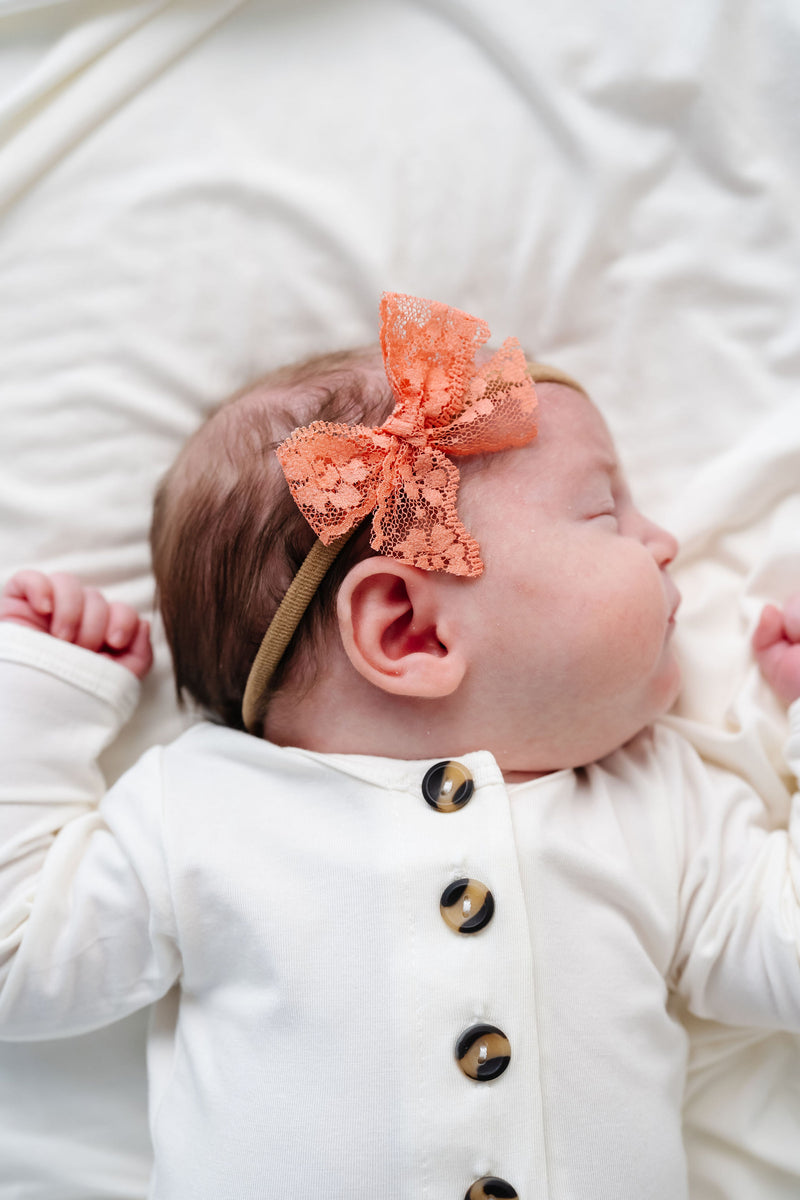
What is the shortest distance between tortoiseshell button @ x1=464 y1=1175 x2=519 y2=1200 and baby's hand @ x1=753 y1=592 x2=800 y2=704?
2.64 ft

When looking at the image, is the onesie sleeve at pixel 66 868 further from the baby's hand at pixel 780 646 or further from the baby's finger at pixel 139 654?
the baby's hand at pixel 780 646

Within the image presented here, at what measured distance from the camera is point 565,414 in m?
1.44

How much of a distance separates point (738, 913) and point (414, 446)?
0.79 meters

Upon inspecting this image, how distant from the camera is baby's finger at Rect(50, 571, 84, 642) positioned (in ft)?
5.20

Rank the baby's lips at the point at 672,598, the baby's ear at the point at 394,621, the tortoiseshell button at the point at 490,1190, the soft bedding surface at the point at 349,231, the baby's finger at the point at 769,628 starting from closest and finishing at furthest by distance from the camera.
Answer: the tortoiseshell button at the point at 490,1190, the baby's ear at the point at 394,621, the baby's lips at the point at 672,598, the baby's finger at the point at 769,628, the soft bedding surface at the point at 349,231

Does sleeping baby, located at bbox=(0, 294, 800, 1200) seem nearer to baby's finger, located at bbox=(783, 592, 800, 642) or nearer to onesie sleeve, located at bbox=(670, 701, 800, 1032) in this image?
onesie sleeve, located at bbox=(670, 701, 800, 1032)

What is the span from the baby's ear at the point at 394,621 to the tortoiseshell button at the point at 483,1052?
16.6 inches

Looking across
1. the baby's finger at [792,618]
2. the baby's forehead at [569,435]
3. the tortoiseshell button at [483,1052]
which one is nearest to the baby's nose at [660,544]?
the baby's forehead at [569,435]

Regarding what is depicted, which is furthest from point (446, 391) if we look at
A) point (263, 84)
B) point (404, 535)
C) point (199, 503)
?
point (263, 84)

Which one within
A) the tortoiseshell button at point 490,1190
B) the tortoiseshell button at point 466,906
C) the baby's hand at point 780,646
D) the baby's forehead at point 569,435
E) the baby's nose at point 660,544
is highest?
the baby's forehead at point 569,435

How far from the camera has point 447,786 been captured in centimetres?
135

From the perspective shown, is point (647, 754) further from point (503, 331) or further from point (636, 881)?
point (503, 331)

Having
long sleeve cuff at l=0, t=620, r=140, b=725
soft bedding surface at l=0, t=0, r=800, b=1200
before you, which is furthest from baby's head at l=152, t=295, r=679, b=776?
soft bedding surface at l=0, t=0, r=800, b=1200

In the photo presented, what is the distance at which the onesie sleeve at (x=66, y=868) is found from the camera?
4.57 feet
